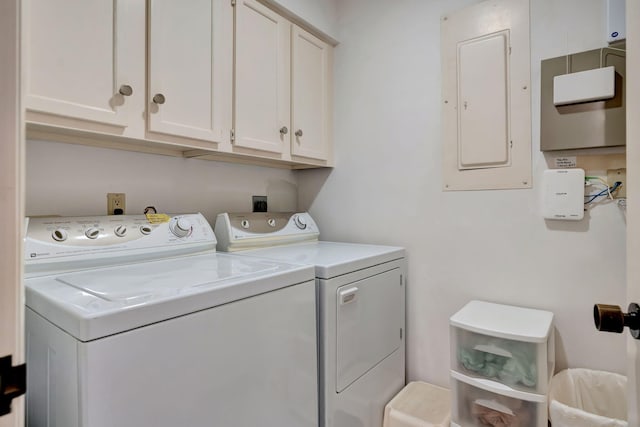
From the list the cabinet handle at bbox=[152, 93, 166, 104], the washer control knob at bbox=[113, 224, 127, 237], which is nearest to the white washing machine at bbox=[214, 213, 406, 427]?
the washer control knob at bbox=[113, 224, 127, 237]

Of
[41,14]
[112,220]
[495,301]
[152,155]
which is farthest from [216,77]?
[495,301]

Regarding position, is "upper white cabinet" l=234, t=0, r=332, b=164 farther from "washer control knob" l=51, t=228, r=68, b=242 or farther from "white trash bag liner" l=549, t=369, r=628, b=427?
"white trash bag liner" l=549, t=369, r=628, b=427

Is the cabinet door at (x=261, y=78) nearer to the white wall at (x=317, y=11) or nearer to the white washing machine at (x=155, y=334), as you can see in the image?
the white wall at (x=317, y=11)

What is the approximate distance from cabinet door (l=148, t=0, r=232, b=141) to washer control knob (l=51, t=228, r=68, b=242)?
0.47 metres

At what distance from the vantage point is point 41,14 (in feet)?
3.38

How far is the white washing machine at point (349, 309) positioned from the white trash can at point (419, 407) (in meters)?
0.05

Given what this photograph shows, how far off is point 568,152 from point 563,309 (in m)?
0.68

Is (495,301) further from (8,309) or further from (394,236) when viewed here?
(8,309)

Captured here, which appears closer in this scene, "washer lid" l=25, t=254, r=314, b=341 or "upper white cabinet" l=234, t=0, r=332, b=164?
"washer lid" l=25, t=254, r=314, b=341

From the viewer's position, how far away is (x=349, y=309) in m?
1.38

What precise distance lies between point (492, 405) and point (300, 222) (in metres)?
1.30

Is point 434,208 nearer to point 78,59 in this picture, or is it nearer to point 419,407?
point 419,407

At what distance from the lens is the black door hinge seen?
0.48m

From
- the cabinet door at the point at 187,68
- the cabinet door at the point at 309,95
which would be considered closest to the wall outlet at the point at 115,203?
the cabinet door at the point at 187,68
